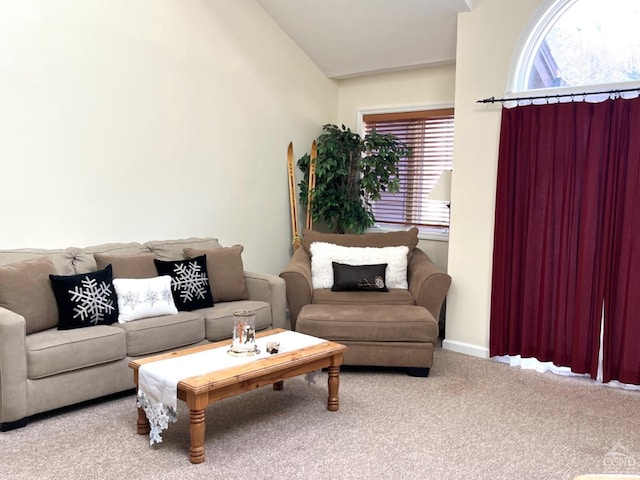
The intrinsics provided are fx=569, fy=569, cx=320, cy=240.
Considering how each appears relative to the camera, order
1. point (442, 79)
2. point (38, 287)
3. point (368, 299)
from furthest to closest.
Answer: point (442, 79)
point (368, 299)
point (38, 287)

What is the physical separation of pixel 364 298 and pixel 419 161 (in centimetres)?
170

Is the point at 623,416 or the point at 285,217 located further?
the point at 285,217

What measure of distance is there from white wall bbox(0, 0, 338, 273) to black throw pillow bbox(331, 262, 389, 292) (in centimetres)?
96

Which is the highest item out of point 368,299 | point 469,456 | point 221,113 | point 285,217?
point 221,113

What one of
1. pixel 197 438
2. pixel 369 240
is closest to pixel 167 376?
pixel 197 438

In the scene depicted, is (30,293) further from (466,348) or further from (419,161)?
(419,161)

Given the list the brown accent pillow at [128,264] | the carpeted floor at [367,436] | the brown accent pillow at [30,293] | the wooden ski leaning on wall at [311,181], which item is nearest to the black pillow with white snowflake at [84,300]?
the brown accent pillow at [30,293]

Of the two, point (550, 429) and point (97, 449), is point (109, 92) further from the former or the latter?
point (550, 429)

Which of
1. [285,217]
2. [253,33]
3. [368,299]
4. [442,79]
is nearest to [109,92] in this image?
[253,33]

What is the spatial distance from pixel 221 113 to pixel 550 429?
331 cm

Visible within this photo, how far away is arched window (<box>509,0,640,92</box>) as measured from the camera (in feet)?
12.0

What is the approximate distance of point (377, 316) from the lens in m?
3.81

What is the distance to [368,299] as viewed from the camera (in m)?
4.23

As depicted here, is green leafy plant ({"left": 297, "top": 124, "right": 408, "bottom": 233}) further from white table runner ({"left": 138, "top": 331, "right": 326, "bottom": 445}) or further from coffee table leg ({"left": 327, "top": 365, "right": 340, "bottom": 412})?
white table runner ({"left": 138, "top": 331, "right": 326, "bottom": 445})
